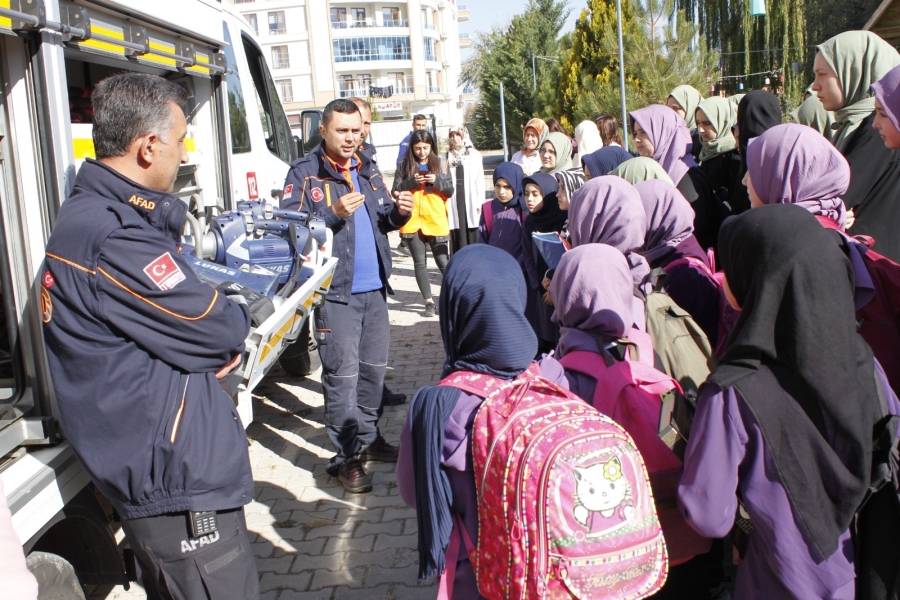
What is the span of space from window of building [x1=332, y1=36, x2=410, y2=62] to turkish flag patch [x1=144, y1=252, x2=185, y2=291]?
71433 millimetres

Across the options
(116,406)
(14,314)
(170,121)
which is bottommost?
(116,406)

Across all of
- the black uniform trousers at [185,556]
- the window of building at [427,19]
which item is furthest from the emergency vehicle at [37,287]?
the window of building at [427,19]

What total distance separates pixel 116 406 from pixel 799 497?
1.76 metres

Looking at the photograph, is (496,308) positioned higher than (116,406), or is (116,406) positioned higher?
(496,308)

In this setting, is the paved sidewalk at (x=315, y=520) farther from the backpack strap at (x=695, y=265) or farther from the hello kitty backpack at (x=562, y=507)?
the backpack strap at (x=695, y=265)

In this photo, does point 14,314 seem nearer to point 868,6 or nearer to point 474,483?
point 474,483

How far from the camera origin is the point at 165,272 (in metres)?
2.01

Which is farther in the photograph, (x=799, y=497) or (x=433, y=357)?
(x=433, y=357)

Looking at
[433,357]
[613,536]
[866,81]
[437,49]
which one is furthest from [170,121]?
[437,49]

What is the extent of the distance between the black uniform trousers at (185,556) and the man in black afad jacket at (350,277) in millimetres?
1806

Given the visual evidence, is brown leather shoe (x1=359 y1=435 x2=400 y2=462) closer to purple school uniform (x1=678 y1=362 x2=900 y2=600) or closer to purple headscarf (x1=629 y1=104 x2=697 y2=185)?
purple headscarf (x1=629 y1=104 x2=697 y2=185)

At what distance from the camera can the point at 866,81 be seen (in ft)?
12.2

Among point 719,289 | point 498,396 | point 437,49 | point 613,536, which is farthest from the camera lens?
point 437,49

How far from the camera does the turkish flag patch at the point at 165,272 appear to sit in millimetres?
1982
